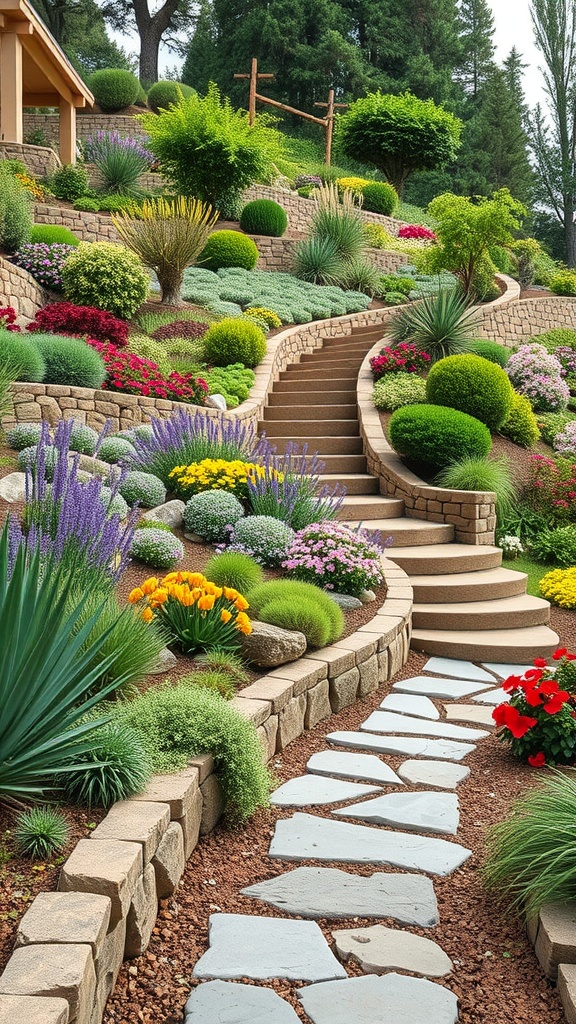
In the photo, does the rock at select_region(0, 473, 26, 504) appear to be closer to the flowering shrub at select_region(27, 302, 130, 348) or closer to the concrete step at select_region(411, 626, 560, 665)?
the concrete step at select_region(411, 626, 560, 665)

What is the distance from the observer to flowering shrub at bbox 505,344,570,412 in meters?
11.8

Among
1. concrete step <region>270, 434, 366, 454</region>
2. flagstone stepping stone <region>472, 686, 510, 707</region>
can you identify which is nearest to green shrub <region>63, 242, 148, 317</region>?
concrete step <region>270, 434, 366, 454</region>

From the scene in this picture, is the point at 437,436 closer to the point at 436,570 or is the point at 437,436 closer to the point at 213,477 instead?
the point at 436,570

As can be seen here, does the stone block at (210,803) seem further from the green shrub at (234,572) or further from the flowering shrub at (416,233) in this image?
the flowering shrub at (416,233)

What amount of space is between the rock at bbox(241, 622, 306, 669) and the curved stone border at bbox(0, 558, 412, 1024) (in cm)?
19

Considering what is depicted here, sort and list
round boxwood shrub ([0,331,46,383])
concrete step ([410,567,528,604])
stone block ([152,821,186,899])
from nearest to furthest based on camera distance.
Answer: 1. stone block ([152,821,186,899])
2. concrete step ([410,567,528,604])
3. round boxwood shrub ([0,331,46,383])

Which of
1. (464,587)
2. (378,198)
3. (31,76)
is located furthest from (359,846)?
(378,198)

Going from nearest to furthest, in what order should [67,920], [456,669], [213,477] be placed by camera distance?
[67,920] → [456,669] → [213,477]

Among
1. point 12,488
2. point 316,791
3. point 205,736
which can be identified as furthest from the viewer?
point 12,488

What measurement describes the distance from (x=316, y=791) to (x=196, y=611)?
1.08m

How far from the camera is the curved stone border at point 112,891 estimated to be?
2010 mm

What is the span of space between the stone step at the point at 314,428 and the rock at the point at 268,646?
230 inches

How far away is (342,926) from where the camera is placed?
9.38 ft

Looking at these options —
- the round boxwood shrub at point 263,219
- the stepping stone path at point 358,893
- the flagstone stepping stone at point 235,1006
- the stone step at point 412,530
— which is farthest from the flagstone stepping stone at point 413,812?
the round boxwood shrub at point 263,219
